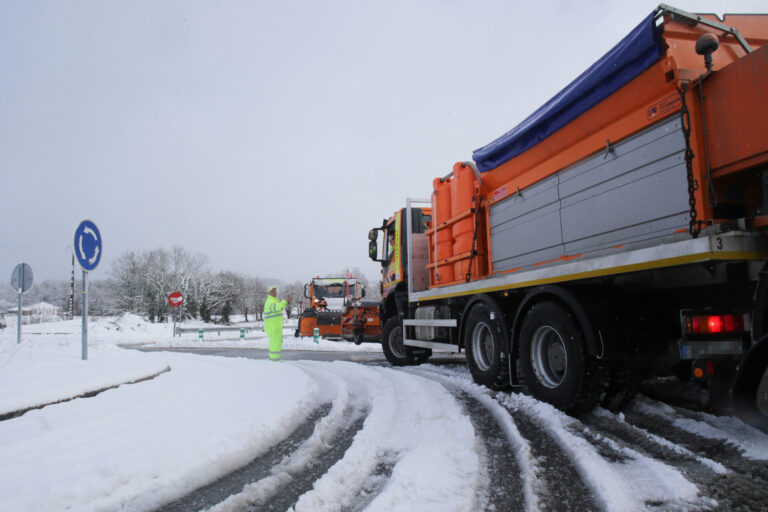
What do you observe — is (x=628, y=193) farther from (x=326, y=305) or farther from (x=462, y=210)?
(x=326, y=305)

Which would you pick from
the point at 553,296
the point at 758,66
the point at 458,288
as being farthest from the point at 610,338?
the point at 458,288

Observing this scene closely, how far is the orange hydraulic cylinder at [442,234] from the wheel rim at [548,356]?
8.12 feet

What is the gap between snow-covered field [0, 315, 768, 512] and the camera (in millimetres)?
2318

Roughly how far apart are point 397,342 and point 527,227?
15.7 feet

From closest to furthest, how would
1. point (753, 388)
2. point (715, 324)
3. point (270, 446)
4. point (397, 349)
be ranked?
point (753, 388), point (715, 324), point (270, 446), point (397, 349)

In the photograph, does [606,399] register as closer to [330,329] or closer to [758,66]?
[758,66]

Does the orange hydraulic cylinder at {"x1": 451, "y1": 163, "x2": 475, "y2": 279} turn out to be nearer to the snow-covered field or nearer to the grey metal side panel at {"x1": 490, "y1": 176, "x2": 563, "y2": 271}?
the grey metal side panel at {"x1": 490, "y1": 176, "x2": 563, "y2": 271}

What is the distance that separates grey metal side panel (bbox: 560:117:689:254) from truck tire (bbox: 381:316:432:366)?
499 centimetres

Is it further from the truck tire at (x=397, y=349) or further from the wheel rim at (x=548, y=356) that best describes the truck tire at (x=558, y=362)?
the truck tire at (x=397, y=349)

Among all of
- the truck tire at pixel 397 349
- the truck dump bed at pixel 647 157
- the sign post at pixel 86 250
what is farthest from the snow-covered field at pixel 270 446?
the truck tire at pixel 397 349

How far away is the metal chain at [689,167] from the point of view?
2980 mm

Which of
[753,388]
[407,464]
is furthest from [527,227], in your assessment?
[407,464]

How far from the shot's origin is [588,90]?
4141mm

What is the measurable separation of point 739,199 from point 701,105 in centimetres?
70
